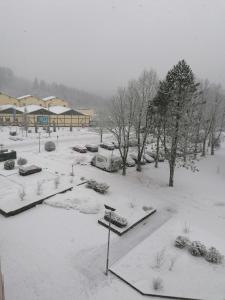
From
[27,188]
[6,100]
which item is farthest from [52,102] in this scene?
[27,188]

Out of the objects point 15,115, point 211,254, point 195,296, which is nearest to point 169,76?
point 211,254

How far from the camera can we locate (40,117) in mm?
59844

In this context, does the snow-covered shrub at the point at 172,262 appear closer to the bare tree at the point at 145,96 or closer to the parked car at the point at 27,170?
the bare tree at the point at 145,96

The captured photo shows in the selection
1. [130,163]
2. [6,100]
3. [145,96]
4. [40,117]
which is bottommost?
[130,163]

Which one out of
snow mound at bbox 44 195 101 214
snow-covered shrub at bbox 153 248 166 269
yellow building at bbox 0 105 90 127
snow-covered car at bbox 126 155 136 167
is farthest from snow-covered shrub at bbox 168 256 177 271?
yellow building at bbox 0 105 90 127

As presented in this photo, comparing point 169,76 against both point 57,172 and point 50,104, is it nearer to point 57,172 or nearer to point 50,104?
point 57,172

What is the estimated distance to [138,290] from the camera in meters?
8.95

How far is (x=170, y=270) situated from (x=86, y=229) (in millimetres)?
5010

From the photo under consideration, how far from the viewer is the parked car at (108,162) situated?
24.1 m

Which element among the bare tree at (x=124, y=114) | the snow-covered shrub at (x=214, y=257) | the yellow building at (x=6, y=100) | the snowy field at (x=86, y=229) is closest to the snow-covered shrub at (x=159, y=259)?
the snowy field at (x=86, y=229)

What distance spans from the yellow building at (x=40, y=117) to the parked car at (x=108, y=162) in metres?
31.4

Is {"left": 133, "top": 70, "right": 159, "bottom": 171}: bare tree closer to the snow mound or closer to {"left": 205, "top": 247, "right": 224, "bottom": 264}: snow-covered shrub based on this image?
the snow mound

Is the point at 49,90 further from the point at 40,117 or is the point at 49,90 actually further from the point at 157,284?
the point at 157,284

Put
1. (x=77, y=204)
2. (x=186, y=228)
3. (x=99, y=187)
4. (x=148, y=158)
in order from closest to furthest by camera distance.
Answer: (x=186, y=228), (x=77, y=204), (x=99, y=187), (x=148, y=158)
